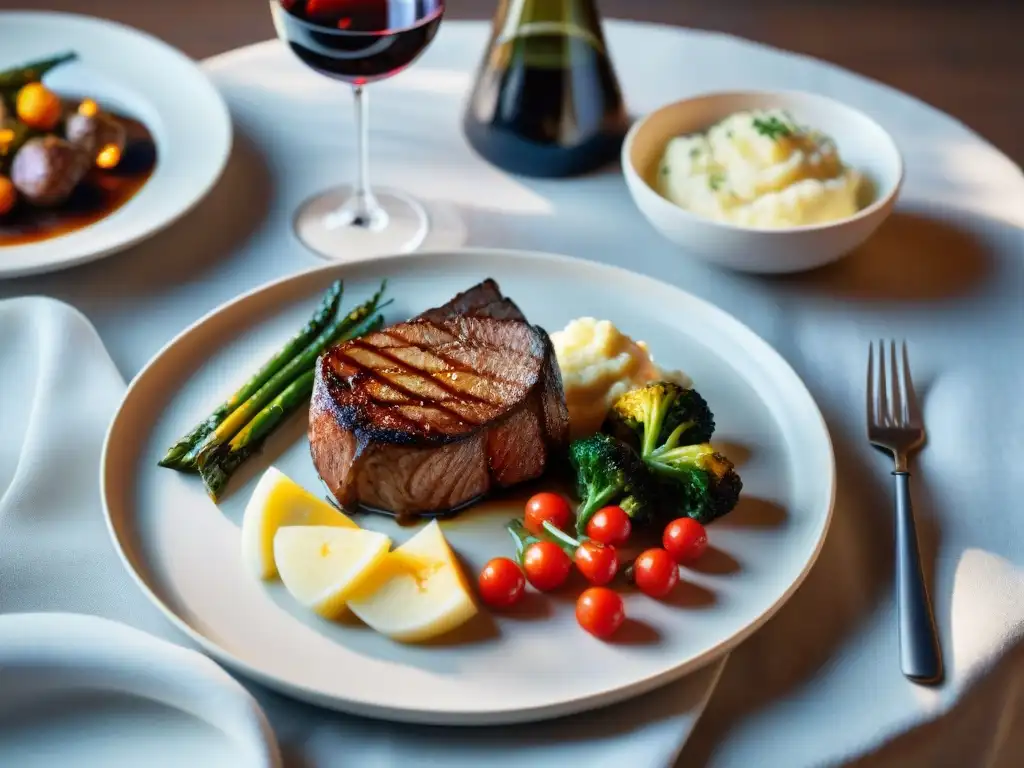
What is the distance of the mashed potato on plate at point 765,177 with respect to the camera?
316 cm

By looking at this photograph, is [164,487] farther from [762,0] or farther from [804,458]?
[762,0]

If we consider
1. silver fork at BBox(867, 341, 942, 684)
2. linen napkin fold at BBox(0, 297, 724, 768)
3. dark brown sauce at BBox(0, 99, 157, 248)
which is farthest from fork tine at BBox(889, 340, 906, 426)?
dark brown sauce at BBox(0, 99, 157, 248)

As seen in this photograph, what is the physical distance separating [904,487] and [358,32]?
1.75 meters

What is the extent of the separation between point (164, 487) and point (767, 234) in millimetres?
1668

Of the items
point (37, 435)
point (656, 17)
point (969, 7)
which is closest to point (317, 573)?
point (37, 435)

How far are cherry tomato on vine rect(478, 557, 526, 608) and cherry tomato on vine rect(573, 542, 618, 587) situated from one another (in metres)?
0.13

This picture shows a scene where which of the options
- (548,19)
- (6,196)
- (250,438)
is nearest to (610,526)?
(250,438)

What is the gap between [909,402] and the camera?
2.83 metres

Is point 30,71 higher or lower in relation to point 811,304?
higher

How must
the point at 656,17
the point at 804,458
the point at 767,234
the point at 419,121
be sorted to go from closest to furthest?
the point at 804,458 < the point at 767,234 < the point at 419,121 < the point at 656,17

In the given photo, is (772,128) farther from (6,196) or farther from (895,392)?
(6,196)

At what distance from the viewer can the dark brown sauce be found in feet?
10.5

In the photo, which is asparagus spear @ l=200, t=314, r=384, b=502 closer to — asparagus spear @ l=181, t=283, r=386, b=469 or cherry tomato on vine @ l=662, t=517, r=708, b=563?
asparagus spear @ l=181, t=283, r=386, b=469

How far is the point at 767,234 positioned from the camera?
305cm
